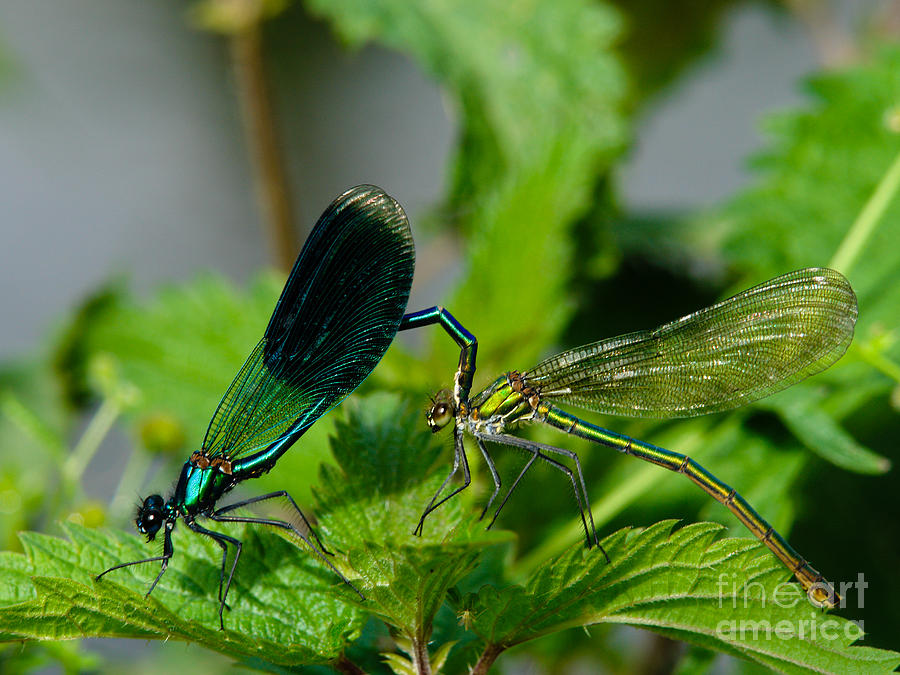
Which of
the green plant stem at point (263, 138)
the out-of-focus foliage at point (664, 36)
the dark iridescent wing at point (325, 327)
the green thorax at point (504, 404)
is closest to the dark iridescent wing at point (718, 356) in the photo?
the green thorax at point (504, 404)

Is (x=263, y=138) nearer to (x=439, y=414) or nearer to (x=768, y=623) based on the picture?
(x=439, y=414)

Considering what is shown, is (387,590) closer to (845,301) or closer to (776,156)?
(845,301)

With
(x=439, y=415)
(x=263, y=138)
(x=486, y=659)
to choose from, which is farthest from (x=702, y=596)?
(x=263, y=138)

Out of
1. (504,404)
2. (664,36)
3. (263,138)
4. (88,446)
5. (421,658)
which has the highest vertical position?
(664,36)

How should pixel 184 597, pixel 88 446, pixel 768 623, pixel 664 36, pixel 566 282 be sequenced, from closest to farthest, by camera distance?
1. pixel 768 623
2. pixel 184 597
3. pixel 88 446
4. pixel 566 282
5. pixel 664 36

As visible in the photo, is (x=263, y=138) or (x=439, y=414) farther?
(x=263, y=138)

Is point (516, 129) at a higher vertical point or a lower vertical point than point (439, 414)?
higher

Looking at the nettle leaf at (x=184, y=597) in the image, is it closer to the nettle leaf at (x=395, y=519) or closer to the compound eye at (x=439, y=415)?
the nettle leaf at (x=395, y=519)
